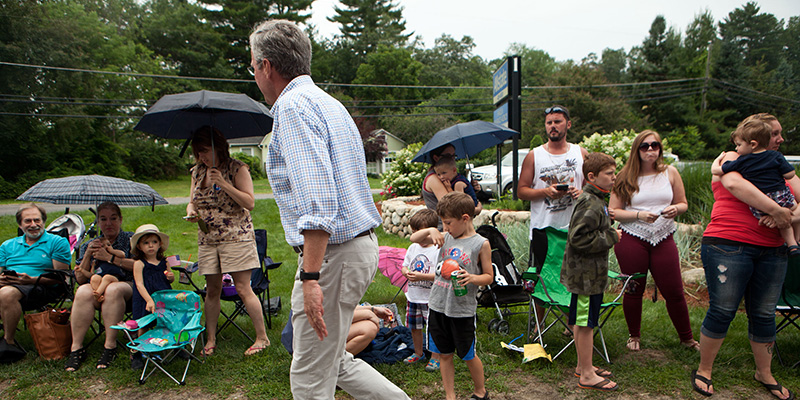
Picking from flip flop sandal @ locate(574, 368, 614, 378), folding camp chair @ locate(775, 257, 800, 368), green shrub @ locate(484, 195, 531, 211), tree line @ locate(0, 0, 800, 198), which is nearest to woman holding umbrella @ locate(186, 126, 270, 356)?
flip flop sandal @ locate(574, 368, 614, 378)

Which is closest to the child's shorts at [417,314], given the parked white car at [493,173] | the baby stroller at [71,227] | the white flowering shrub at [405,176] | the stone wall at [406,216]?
the baby stroller at [71,227]

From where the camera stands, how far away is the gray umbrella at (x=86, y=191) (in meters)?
3.66

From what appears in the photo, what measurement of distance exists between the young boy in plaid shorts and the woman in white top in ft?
4.39

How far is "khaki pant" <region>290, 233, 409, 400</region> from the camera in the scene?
178 centimetres

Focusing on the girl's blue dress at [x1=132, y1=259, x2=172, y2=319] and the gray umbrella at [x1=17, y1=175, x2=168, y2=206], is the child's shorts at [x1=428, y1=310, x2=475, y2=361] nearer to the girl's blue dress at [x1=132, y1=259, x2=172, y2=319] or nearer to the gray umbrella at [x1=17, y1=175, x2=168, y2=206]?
the girl's blue dress at [x1=132, y1=259, x2=172, y2=319]

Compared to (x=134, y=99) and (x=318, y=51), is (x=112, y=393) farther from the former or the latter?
(x=318, y=51)

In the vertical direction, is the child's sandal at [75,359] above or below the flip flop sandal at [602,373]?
above

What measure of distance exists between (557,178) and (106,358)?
3700mm

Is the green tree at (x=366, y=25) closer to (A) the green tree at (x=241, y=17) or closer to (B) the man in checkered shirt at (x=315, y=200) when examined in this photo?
(A) the green tree at (x=241, y=17)

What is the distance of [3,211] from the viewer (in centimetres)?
1214

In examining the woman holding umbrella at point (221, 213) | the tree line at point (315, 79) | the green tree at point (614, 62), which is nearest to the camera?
the woman holding umbrella at point (221, 213)

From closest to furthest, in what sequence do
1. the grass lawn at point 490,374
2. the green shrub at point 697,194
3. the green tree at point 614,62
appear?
the grass lawn at point 490,374
the green shrub at point 697,194
the green tree at point 614,62

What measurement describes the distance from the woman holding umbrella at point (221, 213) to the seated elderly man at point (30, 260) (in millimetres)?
1530

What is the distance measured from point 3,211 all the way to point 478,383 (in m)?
14.5
